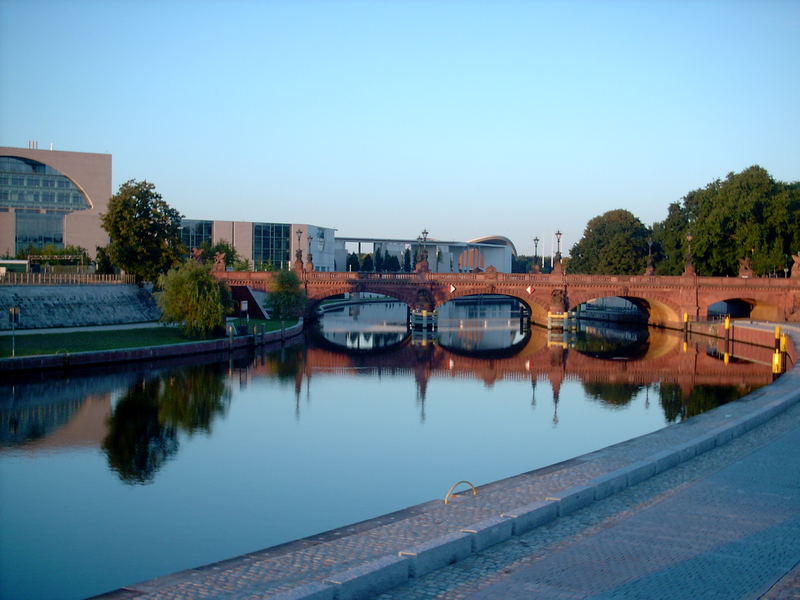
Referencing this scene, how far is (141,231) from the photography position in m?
52.4

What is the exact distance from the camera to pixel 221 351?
44156 millimetres

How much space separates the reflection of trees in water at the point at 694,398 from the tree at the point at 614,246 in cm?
5418

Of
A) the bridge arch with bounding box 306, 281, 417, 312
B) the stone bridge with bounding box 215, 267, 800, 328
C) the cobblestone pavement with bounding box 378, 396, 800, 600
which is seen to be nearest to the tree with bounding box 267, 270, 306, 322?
the stone bridge with bounding box 215, 267, 800, 328

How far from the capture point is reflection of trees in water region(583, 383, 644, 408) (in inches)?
1243

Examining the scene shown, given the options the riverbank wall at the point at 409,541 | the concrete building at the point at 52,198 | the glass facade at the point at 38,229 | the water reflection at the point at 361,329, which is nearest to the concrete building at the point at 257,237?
the water reflection at the point at 361,329

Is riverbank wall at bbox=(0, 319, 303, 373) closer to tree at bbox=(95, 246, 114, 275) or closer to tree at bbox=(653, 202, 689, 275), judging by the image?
tree at bbox=(95, 246, 114, 275)

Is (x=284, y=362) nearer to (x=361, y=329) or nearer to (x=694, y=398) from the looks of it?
(x=694, y=398)

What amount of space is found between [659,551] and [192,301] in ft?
120

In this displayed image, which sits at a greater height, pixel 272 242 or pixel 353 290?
pixel 272 242

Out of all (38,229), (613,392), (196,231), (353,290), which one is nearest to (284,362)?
(613,392)

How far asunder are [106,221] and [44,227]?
120 ft

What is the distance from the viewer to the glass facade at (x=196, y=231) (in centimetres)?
10494

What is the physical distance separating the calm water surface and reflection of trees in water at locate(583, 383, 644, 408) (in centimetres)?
13

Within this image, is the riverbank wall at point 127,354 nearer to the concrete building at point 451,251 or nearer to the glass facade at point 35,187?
the glass facade at point 35,187
